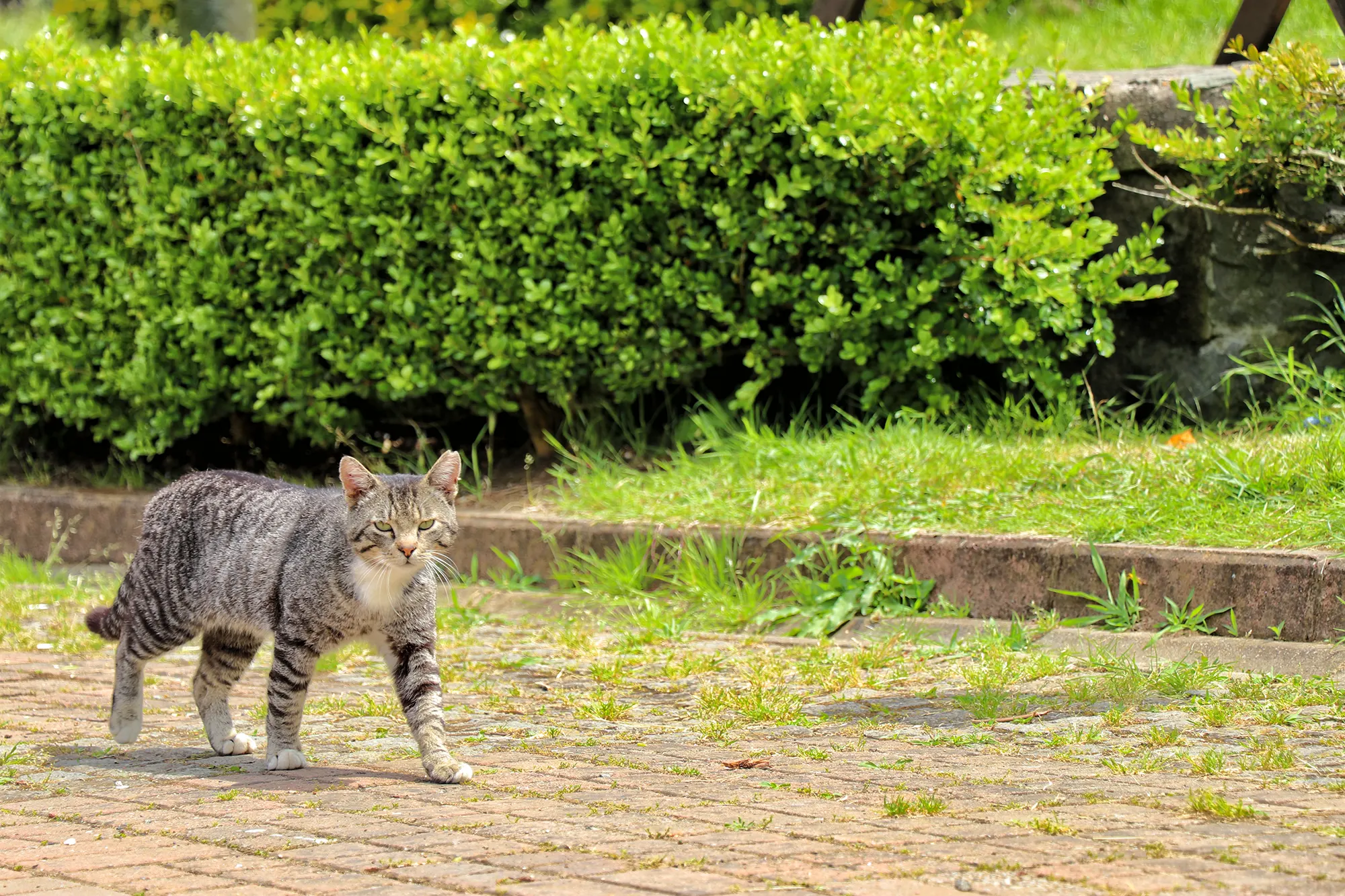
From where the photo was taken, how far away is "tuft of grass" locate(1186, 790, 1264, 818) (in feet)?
11.2

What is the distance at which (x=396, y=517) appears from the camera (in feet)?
14.6

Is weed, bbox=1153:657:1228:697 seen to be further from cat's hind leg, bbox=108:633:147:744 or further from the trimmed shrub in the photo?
the trimmed shrub

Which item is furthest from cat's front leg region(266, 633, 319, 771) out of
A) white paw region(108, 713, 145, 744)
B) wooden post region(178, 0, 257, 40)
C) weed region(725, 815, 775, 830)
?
wooden post region(178, 0, 257, 40)

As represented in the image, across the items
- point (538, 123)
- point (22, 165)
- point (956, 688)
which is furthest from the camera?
point (22, 165)

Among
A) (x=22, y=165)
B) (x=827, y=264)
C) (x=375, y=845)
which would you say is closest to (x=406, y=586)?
(x=375, y=845)

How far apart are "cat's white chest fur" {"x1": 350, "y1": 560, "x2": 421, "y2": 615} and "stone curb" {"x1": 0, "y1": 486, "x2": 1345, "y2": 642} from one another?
252 centimetres

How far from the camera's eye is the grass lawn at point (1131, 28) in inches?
408

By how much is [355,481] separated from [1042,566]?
2.88 metres

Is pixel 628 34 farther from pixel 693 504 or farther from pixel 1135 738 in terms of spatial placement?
pixel 1135 738

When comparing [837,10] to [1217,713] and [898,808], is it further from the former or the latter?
[898,808]

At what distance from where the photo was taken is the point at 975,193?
7.31m

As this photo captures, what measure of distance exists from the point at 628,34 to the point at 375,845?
17.8ft

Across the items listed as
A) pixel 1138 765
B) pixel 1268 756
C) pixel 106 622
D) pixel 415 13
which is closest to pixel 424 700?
pixel 106 622

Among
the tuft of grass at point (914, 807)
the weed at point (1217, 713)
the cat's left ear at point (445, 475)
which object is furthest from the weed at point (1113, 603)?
the cat's left ear at point (445, 475)
